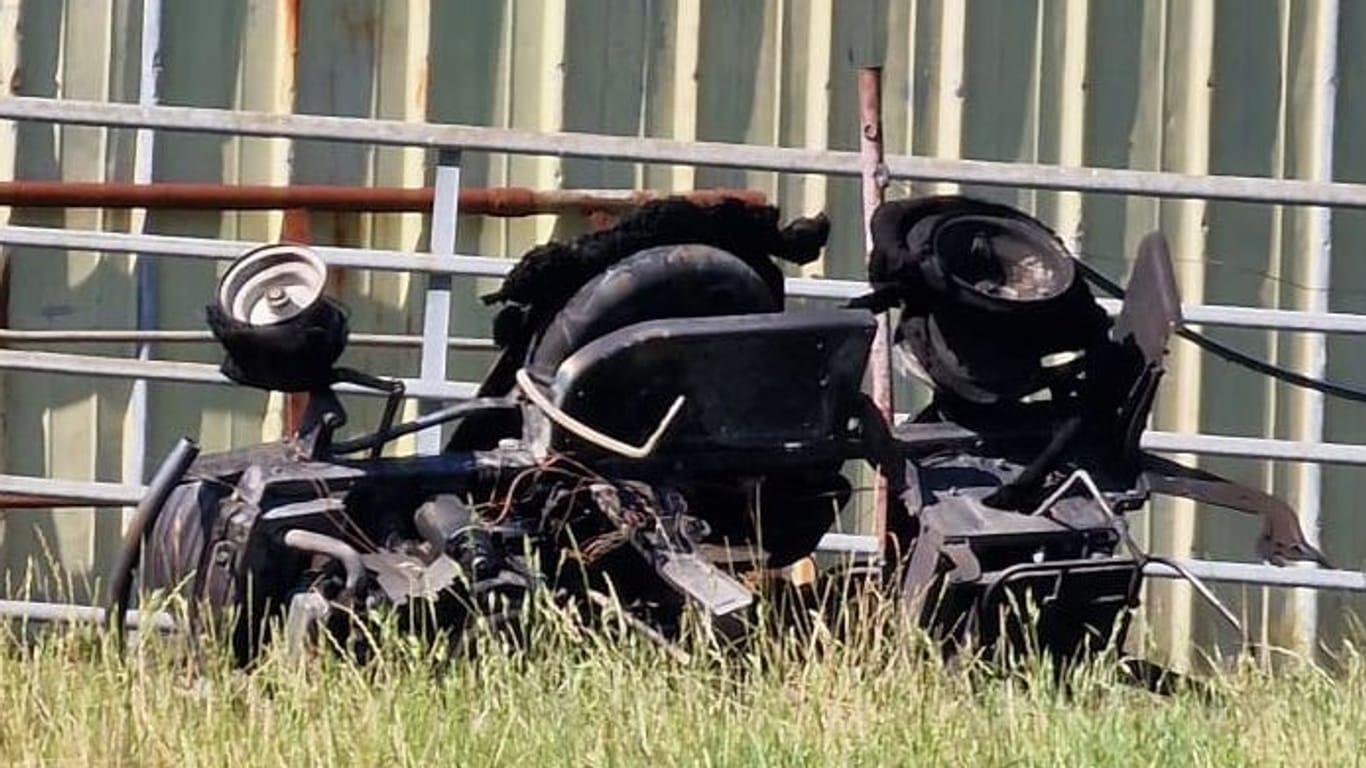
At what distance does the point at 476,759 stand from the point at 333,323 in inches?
50.9

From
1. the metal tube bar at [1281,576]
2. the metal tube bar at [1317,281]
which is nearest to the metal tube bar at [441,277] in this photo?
the metal tube bar at [1281,576]

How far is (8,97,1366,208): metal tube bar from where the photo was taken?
7262mm

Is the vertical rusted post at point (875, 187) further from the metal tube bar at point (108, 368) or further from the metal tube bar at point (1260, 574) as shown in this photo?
the metal tube bar at point (108, 368)

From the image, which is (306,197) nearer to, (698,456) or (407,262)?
(407,262)

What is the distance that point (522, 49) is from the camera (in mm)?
8742

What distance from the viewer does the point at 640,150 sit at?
24.0ft

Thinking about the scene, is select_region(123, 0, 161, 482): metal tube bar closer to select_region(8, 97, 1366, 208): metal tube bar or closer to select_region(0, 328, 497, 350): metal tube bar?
select_region(0, 328, 497, 350): metal tube bar

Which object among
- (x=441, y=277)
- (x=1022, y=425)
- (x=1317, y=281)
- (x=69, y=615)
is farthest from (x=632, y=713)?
(x=1317, y=281)

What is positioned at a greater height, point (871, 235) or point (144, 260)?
point (871, 235)

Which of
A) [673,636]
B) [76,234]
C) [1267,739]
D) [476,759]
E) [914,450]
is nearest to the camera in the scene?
[476,759]

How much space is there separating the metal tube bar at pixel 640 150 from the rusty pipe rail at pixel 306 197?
1.07 meters

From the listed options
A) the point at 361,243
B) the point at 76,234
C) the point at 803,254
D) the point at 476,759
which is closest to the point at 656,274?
the point at 803,254

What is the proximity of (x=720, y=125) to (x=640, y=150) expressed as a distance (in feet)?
5.08

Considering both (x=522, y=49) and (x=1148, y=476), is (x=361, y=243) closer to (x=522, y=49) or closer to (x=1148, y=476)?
(x=522, y=49)
